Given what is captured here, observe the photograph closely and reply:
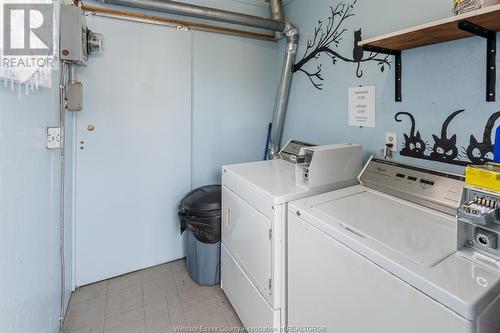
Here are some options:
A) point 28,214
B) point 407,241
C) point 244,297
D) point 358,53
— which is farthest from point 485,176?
point 28,214

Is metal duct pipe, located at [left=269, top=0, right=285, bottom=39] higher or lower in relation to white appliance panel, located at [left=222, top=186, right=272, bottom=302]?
higher

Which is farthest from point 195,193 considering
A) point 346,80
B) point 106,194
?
point 346,80

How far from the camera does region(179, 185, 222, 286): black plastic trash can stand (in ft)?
7.26

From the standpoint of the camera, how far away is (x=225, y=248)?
2.13 metres

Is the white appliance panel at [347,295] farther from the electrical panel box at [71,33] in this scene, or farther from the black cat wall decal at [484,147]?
the electrical panel box at [71,33]

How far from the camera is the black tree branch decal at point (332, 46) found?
1930 mm

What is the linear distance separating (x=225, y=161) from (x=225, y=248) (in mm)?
976

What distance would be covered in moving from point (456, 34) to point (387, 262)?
46.6 inches

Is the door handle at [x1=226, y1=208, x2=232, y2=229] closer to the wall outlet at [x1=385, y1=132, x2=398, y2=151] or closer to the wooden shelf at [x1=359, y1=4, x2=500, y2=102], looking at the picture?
the wall outlet at [x1=385, y1=132, x2=398, y2=151]

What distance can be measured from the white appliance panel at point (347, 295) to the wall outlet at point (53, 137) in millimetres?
1378

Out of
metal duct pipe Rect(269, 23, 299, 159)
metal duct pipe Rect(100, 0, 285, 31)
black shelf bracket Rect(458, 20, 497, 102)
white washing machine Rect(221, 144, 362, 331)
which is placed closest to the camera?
black shelf bracket Rect(458, 20, 497, 102)

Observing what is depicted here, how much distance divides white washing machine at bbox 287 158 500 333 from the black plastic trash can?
0.93 metres

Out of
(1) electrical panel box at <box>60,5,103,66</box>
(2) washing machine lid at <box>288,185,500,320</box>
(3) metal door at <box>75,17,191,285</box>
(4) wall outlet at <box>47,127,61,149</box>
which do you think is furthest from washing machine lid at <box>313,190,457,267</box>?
(1) electrical panel box at <box>60,5,103,66</box>

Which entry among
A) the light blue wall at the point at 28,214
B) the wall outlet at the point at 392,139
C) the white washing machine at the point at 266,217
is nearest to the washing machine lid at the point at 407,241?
the white washing machine at the point at 266,217
